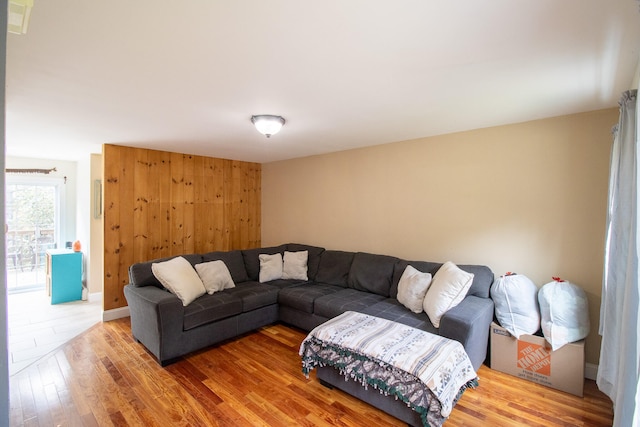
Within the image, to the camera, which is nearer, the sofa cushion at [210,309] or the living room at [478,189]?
the living room at [478,189]

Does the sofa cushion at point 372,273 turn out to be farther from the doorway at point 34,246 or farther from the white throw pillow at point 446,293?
the doorway at point 34,246

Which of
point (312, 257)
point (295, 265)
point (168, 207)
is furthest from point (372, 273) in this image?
point (168, 207)

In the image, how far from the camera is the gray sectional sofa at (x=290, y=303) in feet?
9.02

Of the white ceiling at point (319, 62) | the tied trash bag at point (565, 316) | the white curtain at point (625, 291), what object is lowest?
the tied trash bag at point (565, 316)

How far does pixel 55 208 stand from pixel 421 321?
6.62 m

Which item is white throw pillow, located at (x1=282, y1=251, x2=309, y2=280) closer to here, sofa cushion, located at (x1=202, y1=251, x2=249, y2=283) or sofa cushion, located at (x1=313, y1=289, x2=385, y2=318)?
sofa cushion, located at (x1=202, y1=251, x2=249, y2=283)

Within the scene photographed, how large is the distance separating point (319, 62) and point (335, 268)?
293cm

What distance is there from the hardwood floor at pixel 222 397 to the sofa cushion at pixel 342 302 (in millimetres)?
555

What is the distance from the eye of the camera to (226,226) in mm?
5133

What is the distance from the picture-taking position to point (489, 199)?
3.13m

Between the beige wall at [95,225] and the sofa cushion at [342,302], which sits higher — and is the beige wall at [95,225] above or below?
above

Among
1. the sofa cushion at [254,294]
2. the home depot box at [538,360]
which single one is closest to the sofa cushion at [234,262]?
the sofa cushion at [254,294]

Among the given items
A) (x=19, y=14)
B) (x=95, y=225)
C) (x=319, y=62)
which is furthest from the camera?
(x=95, y=225)

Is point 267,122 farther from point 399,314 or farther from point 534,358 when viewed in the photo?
point 534,358
